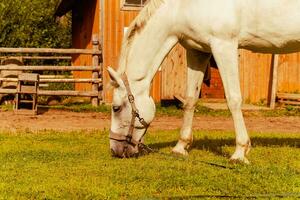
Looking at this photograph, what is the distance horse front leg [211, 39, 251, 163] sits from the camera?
20.9 feet

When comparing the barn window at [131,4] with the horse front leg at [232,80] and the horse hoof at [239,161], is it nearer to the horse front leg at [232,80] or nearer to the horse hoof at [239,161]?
the horse front leg at [232,80]

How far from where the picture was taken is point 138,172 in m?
5.82

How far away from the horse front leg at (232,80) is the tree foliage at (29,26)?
18.9 meters

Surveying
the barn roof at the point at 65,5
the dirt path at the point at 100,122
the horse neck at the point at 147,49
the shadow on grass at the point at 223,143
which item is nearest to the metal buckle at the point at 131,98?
the horse neck at the point at 147,49

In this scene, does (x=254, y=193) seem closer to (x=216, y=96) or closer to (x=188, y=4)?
(x=188, y=4)

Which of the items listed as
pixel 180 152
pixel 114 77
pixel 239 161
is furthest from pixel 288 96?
pixel 114 77

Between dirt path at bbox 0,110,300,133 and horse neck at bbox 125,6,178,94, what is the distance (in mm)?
4092

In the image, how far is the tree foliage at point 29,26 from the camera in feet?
79.9

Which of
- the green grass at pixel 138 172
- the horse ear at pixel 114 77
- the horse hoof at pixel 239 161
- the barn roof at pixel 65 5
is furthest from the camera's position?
the barn roof at pixel 65 5

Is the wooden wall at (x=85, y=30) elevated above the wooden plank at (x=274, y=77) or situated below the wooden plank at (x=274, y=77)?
above

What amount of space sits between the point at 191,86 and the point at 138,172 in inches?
71.0

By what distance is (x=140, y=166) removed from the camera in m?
6.17

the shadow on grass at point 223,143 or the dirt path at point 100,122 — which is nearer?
the shadow on grass at point 223,143

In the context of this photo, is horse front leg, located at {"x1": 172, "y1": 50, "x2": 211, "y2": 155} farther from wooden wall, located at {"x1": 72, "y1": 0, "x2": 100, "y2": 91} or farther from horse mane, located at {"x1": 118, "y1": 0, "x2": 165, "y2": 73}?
wooden wall, located at {"x1": 72, "y1": 0, "x2": 100, "y2": 91}
